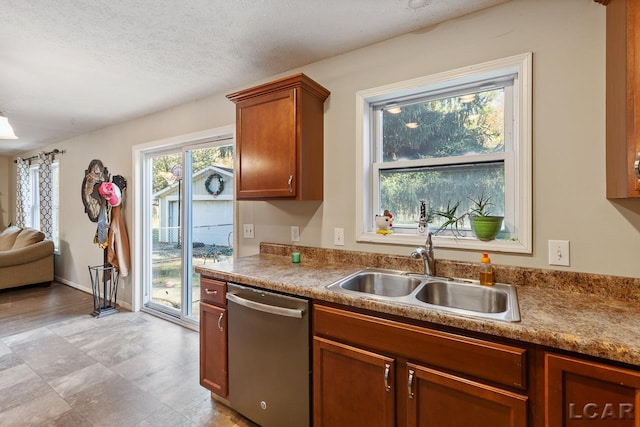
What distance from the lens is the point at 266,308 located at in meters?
1.60

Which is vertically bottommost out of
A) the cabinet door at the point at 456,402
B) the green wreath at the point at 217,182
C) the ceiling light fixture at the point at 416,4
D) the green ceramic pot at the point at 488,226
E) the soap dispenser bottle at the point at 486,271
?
the cabinet door at the point at 456,402

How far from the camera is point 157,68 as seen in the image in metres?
2.31

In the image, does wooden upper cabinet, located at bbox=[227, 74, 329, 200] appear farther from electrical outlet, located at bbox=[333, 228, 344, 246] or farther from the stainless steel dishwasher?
the stainless steel dishwasher

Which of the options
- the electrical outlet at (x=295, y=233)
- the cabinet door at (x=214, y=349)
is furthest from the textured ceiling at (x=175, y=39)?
the cabinet door at (x=214, y=349)

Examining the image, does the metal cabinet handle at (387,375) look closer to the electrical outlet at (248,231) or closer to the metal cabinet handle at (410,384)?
the metal cabinet handle at (410,384)

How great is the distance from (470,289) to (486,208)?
1.65 ft

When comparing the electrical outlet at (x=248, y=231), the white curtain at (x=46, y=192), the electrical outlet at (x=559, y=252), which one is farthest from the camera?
the white curtain at (x=46, y=192)

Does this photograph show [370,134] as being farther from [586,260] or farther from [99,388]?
[99,388]

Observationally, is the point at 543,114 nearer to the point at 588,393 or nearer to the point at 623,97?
the point at 623,97

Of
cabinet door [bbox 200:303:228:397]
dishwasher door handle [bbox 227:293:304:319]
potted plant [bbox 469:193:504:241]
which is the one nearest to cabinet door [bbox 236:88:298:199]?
dishwasher door handle [bbox 227:293:304:319]

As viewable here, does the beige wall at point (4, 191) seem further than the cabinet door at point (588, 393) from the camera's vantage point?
Yes

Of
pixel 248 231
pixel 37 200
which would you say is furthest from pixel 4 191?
pixel 248 231

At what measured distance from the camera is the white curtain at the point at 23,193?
554 centimetres

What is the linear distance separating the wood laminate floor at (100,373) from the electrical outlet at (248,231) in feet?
3.67
